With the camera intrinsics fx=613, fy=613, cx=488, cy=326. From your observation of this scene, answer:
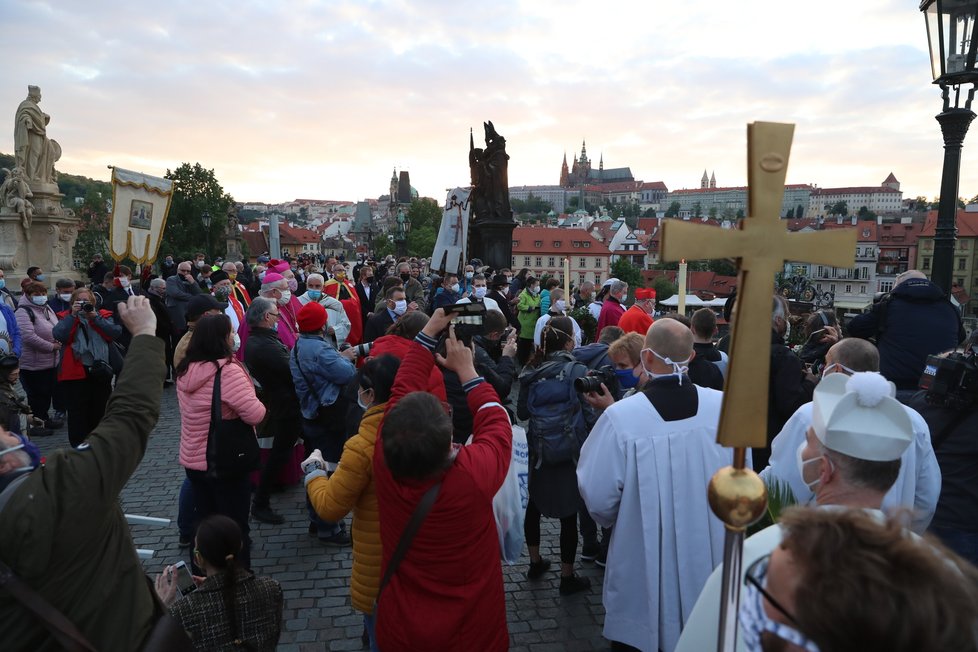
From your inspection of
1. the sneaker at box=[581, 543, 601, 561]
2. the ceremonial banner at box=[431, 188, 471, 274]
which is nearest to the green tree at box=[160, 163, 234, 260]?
the ceremonial banner at box=[431, 188, 471, 274]

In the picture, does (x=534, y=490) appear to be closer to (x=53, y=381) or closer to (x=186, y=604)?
(x=186, y=604)

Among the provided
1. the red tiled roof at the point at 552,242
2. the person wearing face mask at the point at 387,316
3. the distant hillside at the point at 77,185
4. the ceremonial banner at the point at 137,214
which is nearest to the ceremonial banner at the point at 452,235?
the person wearing face mask at the point at 387,316

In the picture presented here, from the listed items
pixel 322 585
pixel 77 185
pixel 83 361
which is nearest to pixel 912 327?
pixel 322 585

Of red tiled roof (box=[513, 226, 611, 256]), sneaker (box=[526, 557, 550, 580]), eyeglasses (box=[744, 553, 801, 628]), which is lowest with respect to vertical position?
sneaker (box=[526, 557, 550, 580])

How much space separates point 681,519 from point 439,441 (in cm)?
148

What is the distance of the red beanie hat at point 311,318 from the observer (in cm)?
508

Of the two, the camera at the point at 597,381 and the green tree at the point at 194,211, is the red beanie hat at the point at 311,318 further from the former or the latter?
the green tree at the point at 194,211

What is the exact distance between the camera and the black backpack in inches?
159

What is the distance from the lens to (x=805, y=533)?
3.81 ft

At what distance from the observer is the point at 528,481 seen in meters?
4.35

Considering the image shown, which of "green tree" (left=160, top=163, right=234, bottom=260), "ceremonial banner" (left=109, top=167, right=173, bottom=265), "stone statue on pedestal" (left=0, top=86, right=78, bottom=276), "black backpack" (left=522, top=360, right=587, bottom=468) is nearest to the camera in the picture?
"black backpack" (left=522, top=360, right=587, bottom=468)

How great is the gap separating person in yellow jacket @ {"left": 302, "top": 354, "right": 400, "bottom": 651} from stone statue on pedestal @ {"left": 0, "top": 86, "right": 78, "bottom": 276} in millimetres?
13615

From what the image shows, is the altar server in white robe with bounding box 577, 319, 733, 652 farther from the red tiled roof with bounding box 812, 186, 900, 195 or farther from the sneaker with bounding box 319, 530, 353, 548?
the red tiled roof with bounding box 812, 186, 900, 195

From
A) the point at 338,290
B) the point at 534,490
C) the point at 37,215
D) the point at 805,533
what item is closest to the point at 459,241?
the point at 338,290
